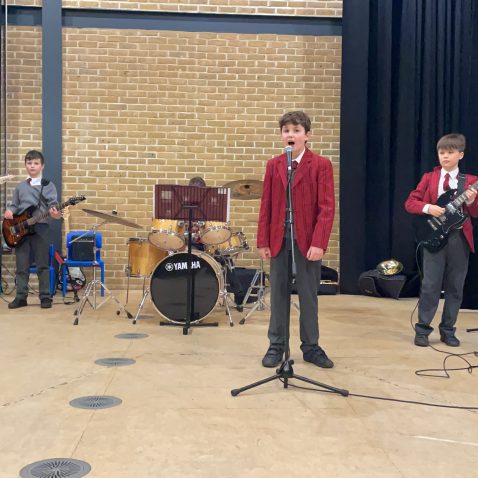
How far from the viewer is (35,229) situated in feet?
22.1

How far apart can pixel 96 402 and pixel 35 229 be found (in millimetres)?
3807

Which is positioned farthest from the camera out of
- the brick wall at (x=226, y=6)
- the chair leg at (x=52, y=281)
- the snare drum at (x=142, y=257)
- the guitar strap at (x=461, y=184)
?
the brick wall at (x=226, y=6)

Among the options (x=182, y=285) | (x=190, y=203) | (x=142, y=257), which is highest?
(x=190, y=203)

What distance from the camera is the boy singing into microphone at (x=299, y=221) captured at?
12.7 feet

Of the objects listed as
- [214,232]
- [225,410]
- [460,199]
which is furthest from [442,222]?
[225,410]

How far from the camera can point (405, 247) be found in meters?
8.16

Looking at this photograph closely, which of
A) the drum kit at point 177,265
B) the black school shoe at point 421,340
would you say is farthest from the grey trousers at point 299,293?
the drum kit at point 177,265

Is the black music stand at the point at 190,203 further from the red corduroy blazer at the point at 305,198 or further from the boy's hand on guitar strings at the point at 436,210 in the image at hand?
the boy's hand on guitar strings at the point at 436,210

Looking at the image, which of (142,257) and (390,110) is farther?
(390,110)

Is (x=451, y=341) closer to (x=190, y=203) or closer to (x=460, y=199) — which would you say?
(x=460, y=199)

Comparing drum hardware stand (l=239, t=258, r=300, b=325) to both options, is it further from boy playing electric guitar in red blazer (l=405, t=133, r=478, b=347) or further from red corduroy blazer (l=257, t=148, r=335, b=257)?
red corduroy blazer (l=257, t=148, r=335, b=257)

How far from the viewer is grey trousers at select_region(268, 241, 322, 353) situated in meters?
4.08

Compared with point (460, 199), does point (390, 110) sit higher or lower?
higher

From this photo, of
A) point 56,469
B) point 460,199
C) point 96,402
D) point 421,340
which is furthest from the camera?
point 421,340
